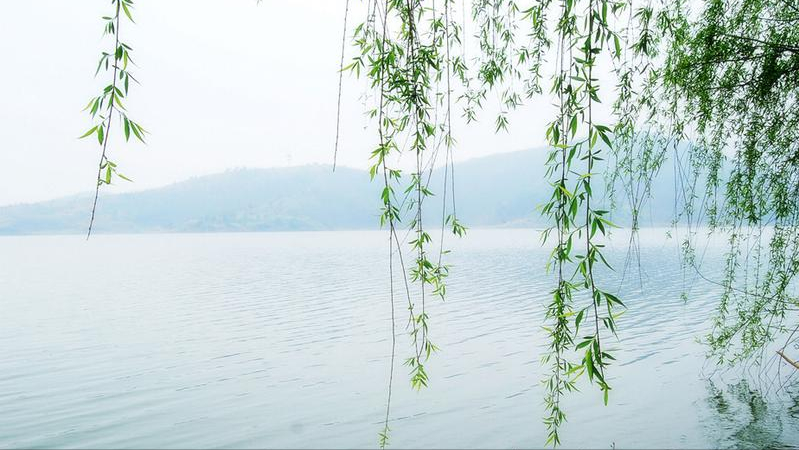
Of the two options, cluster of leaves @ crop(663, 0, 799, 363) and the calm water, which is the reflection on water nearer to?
the calm water

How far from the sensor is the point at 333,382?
37.0 ft

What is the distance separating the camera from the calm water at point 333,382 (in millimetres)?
8391

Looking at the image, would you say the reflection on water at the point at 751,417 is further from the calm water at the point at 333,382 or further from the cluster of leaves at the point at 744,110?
the cluster of leaves at the point at 744,110

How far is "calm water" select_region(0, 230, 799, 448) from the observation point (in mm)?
8391

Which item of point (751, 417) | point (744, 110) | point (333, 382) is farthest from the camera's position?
point (333, 382)

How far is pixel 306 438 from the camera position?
8.42 metres

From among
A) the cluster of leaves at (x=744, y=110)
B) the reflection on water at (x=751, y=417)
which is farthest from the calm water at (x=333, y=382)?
the cluster of leaves at (x=744, y=110)

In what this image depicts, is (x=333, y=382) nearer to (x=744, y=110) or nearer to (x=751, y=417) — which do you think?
(x=751, y=417)

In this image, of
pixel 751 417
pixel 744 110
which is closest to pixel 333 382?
pixel 751 417

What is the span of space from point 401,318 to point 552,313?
1652 centimetres

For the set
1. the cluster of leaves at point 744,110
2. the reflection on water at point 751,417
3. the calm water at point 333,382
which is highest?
the cluster of leaves at point 744,110

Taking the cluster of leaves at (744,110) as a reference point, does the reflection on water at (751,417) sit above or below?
below

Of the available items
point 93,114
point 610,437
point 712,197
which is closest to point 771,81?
point 712,197

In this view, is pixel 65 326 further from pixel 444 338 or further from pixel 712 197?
pixel 712 197
